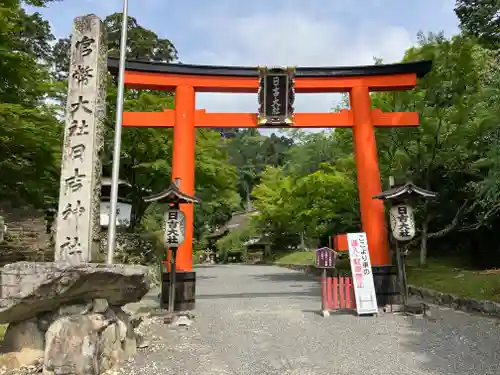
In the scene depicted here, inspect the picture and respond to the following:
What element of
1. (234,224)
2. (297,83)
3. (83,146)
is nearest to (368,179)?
(297,83)

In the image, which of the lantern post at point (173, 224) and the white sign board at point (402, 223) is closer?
the lantern post at point (173, 224)

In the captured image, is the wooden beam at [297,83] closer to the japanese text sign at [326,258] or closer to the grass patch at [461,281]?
the japanese text sign at [326,258]

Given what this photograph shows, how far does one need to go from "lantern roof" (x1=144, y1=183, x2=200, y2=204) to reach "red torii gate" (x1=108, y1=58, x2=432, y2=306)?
94cm

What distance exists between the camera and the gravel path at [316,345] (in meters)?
5.21

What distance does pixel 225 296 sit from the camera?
1232 cm

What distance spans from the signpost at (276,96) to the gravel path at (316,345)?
4.99 metres

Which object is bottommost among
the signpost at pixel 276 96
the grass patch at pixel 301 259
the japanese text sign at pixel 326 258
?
the grass patch at pixel 301 259

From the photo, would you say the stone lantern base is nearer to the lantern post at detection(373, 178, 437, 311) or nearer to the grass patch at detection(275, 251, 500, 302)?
the lantern post at detection(373, 178, 437, 311)

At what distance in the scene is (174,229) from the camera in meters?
8.97

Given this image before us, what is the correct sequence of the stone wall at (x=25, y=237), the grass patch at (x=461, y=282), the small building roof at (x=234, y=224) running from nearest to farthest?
the grass patch at (x=461, y=282) < the stone wall at (x=25, y=237) < the small building roof at (x=234, y=224)

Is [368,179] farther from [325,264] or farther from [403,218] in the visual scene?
[325,264]

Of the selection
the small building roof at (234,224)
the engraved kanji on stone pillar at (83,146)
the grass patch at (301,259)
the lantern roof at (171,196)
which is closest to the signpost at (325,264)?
the lantern roof at (171,196)

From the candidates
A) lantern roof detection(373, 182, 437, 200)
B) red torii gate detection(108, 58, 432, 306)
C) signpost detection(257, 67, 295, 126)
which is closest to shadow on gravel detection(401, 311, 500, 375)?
red torii gate detection(108, 58, 432, 306)

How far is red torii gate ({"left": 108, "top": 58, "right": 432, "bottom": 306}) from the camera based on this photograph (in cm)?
1026
